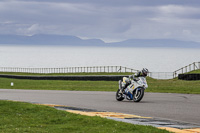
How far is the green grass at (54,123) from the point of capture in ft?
35.1

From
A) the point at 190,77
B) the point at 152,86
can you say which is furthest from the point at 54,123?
the point at 190,77

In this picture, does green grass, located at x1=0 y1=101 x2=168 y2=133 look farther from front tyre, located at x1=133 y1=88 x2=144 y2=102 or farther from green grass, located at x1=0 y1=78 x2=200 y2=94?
green grass, located at x1=0 y1=78 x2=200 y2=94

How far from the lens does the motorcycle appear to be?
19.9m

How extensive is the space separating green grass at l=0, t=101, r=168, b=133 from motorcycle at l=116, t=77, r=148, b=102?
577cm

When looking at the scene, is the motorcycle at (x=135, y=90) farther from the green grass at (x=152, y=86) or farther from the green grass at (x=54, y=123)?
the green grass at (x=152, y=86)

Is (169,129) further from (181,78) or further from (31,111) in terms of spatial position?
(181,78)

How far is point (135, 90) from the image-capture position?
2055cm

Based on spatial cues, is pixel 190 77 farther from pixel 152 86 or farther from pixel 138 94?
pixel 138 94

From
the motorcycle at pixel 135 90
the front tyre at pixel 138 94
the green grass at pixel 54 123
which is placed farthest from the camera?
the front tyre at pixel 138 94

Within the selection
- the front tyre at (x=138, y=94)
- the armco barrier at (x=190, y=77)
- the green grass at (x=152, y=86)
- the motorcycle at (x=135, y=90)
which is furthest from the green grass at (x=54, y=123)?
the armco barrier at (x=190, y=77)

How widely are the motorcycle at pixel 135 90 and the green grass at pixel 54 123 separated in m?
5.77

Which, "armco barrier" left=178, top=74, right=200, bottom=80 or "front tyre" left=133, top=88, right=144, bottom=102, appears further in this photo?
"armco barrier" left=178, top=74, right=200, bottom=80

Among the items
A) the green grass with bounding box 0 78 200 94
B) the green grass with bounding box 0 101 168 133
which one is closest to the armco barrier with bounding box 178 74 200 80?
the green grass with bounding box 0 78 200 94

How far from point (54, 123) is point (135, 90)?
868 centimetres
